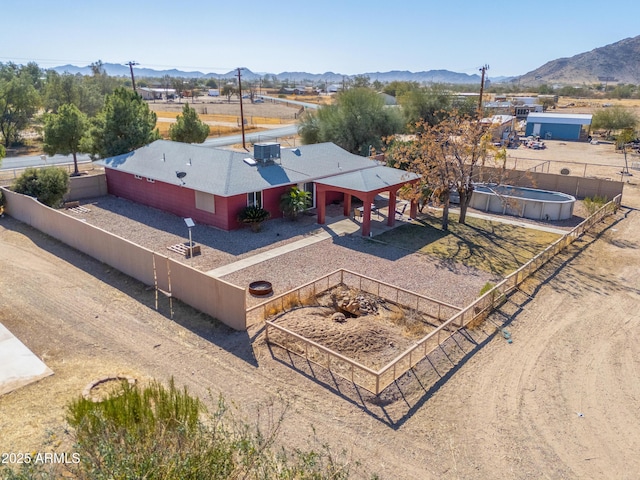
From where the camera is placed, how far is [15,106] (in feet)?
157

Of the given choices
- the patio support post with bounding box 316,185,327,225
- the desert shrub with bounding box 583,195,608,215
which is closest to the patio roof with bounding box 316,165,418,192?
the patio support post with bounding box 316,185,327,225

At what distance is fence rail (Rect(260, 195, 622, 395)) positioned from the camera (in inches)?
454

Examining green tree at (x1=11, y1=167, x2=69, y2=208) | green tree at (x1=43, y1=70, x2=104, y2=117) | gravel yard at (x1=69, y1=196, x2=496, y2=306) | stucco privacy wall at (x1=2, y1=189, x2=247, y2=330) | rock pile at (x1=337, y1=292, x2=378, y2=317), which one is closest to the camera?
stucco privacy wall at (x1=2, y1=189, x2=247, y2=330)

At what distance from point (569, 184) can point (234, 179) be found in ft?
71.4

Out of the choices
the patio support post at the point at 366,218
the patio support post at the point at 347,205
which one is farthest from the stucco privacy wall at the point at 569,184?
the patio support post at the point at 366,218

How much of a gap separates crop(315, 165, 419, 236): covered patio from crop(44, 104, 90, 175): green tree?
1847 cm

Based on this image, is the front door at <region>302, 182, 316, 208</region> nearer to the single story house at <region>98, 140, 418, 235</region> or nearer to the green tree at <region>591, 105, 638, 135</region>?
the single story house at <region>98, 140, 418, 235</region>

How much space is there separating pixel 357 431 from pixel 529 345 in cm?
624

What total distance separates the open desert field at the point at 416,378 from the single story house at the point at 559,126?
155ft

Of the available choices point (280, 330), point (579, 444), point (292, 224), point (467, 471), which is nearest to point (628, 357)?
point (579, 444)

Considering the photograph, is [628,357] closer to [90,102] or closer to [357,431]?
[357,431]

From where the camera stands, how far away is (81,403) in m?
8.11

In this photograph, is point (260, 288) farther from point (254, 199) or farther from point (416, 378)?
Answer: point (254, 199)

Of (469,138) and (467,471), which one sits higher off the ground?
(469,138)
